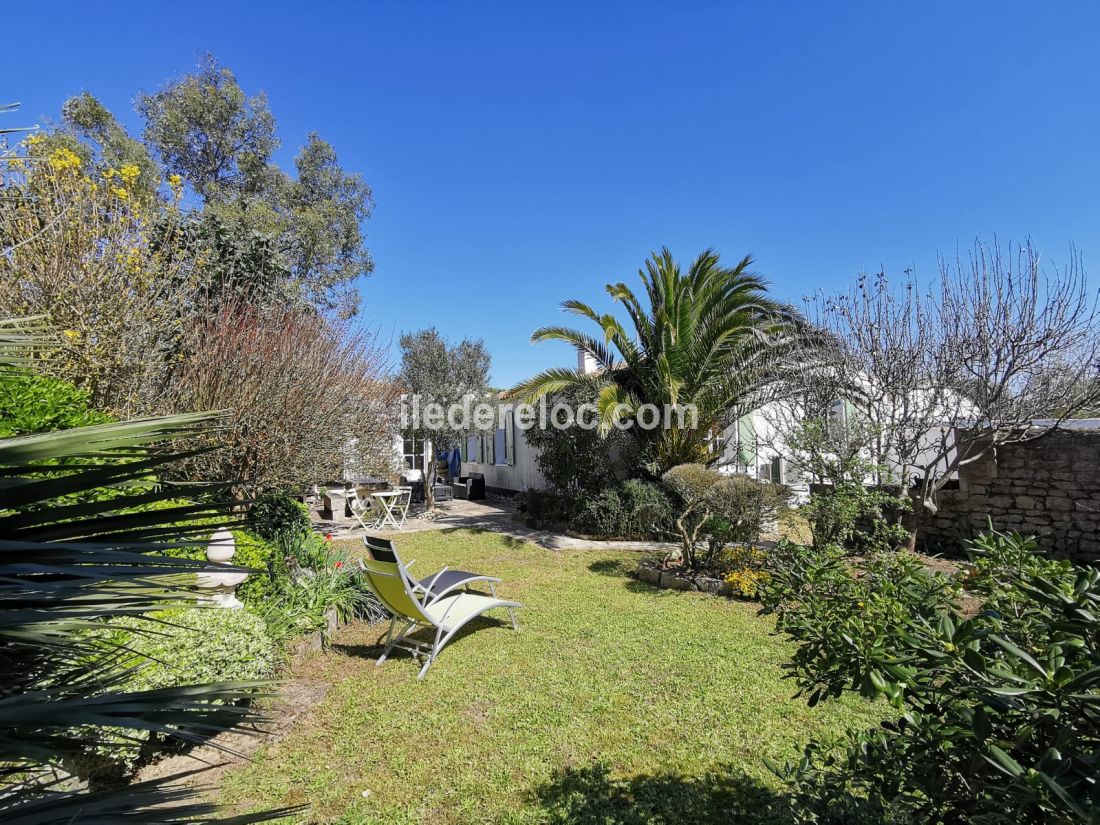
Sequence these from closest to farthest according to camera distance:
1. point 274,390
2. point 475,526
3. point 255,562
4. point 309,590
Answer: point 255,562 → point 309,590 → point 274,390 → point 475,526

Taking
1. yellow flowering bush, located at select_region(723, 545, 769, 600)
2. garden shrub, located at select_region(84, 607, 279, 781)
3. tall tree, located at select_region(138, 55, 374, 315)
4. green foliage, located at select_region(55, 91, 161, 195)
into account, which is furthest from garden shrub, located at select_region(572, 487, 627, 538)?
green foliage, located at select_region(55, 91, 161, 195)

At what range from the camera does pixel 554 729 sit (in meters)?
3.74

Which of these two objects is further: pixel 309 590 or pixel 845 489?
pixel 845 489

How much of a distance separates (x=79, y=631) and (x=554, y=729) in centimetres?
341

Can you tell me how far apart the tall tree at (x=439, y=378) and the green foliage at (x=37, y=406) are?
11334 mm

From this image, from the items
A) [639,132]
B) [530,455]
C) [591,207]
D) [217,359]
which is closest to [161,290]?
[217,359]

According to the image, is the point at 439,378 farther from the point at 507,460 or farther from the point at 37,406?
the point at 37,406

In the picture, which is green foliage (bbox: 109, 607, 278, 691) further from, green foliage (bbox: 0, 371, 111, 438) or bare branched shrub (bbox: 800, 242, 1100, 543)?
bare branched shrub (bbox: 800, 242, 1100, 543)

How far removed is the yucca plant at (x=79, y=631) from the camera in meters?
0.82

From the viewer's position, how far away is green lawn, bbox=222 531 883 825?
3.00 metres

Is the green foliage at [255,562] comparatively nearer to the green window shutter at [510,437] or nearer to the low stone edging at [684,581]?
the low stone edging at [684,581]

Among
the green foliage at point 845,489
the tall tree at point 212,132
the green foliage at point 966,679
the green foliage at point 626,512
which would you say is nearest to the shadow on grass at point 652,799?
the green foliage at point 966,679

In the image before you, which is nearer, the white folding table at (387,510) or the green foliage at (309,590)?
the green foliage at (309,590)

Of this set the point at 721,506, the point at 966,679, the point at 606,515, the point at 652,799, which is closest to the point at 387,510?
the point at 606,515
